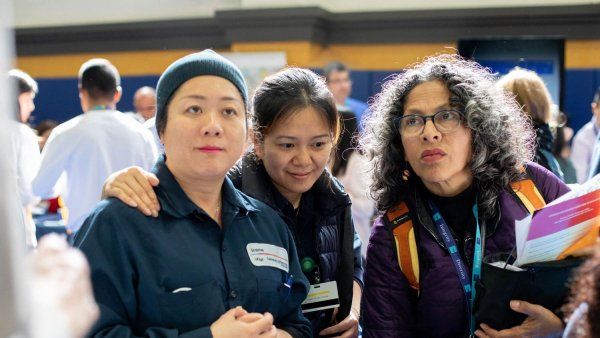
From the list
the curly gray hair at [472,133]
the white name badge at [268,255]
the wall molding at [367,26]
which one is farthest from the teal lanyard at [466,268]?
the wall molding at [367,26]

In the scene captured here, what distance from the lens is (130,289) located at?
1351 millimetres

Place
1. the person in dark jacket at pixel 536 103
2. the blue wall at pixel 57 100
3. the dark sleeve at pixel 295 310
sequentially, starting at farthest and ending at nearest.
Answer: the blue wall at pixel 57 100 → the person in dark jacket at pixel 536 103 → the dark sleeve at pixel 295 310

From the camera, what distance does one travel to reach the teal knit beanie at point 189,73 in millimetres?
1531

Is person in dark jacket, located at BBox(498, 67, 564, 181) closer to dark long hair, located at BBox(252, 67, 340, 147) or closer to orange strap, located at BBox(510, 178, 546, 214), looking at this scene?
orange strap, located at BBox(510, 178, 546, 214)

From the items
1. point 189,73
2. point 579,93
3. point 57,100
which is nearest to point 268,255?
point 189,73

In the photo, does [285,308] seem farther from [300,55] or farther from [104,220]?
[300,55]

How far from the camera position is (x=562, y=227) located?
5.05 ft

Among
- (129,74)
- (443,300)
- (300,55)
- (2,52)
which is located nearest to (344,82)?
(300,55)

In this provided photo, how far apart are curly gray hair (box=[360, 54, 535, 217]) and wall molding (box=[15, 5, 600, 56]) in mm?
5186

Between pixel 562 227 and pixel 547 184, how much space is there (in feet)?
1.15

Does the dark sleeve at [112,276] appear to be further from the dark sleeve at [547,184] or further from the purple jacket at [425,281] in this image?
the dark sleeve at [547,184]

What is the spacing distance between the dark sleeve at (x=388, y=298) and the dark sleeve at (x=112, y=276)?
0.62 metres

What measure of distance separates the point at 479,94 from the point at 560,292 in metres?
0.63

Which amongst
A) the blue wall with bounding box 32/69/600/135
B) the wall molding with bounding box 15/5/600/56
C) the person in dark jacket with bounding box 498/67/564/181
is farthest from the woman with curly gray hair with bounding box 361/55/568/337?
the wall molding with bounding box 15/5/600/56
